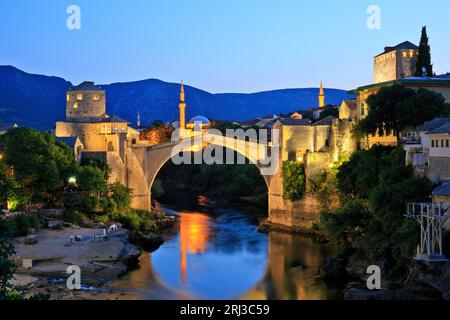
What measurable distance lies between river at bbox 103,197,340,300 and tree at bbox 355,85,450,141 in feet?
15.2

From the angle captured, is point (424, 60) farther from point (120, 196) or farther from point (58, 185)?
point (58, 185)

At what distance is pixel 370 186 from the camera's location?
20.6m

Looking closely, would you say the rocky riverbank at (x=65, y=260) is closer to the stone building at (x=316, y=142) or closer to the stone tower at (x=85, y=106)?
the stone building at (x=316, y=142)

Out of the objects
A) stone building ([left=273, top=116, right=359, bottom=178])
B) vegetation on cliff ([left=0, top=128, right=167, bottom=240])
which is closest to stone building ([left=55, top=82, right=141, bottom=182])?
vegetation on cliff ([left=0, top=128, right=167, bottom=240])

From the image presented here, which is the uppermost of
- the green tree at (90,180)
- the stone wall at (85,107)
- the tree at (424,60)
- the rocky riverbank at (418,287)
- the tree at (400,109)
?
the tree at (424,60)

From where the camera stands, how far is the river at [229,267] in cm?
1712

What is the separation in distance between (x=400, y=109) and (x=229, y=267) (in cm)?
774

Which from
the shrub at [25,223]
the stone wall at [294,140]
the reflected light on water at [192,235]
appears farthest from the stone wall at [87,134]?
the shrub at [25,223]

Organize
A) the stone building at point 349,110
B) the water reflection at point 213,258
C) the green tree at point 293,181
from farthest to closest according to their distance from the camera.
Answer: the stone building at point 349,110
the green tree at point 293,181
the water reflection at point 213,258

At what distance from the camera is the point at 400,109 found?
22.0m

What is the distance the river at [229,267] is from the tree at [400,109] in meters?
4.64

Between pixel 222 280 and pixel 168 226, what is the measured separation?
32.7 feet
